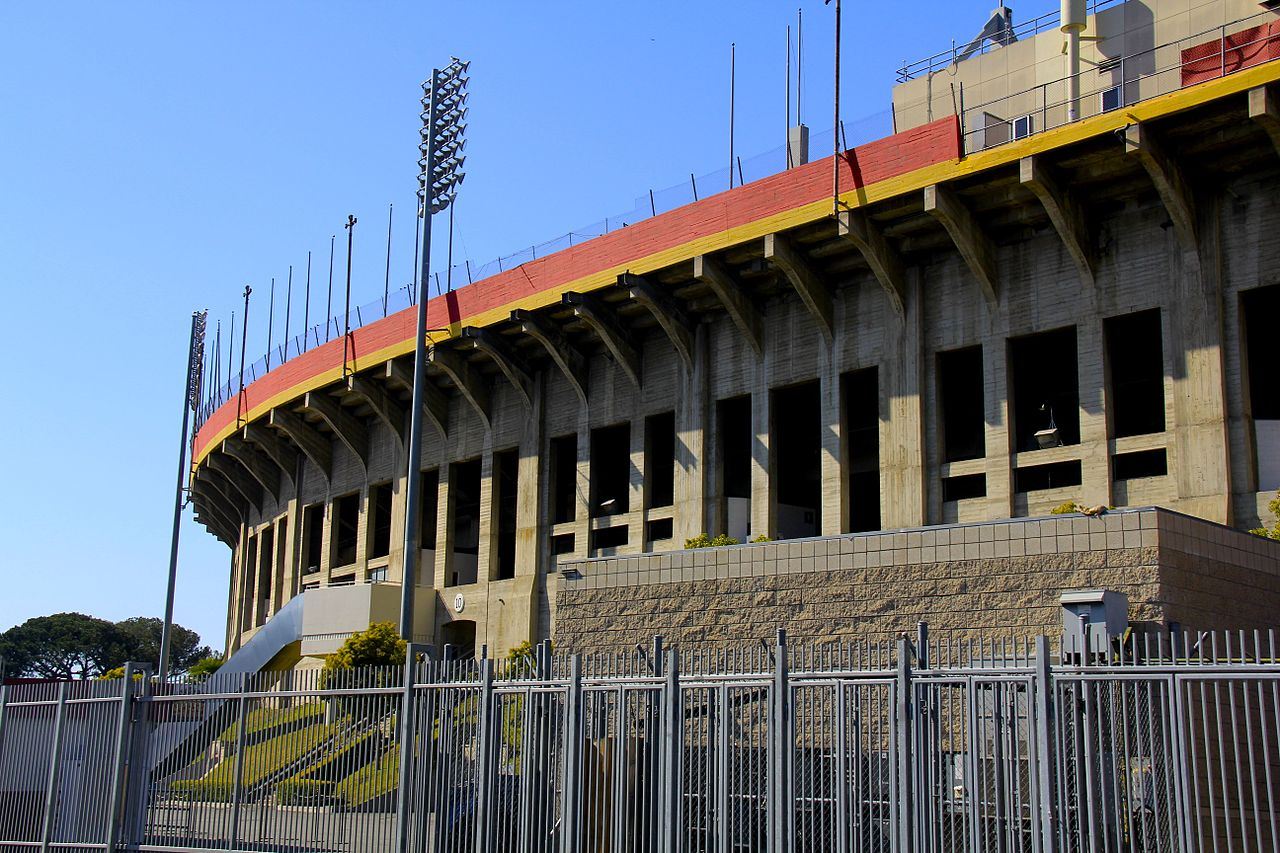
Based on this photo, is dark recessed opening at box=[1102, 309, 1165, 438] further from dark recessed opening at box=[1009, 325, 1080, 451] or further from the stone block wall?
the stone block wall

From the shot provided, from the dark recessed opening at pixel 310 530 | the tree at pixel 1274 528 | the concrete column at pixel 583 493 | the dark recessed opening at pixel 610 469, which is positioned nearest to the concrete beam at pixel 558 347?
the concrete column at pixel 583 493

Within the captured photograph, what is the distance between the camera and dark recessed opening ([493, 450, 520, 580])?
41406mm

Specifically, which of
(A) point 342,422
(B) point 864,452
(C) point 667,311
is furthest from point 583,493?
(A) point 342,422

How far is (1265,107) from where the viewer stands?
24141 mm

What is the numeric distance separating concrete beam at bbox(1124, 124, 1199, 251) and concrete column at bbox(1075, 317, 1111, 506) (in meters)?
2.34

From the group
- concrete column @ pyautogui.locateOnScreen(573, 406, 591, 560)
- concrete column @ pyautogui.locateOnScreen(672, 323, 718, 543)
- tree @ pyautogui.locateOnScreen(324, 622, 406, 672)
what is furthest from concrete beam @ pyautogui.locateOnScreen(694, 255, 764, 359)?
tree @ pyautogui.locateOnScreen(324, 622, 406, 672)

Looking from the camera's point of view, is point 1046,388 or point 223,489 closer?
point 1046,388

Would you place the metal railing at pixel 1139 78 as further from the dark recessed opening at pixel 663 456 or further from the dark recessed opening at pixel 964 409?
the dark recessed opening at pixel 663 456

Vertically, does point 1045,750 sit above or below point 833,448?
below

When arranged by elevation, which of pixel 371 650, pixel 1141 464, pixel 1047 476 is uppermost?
pixel 1141 464

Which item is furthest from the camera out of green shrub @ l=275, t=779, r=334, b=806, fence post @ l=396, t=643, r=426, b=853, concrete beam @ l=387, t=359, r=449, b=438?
concrete beam @ l=387, t=359, r=449, b=438

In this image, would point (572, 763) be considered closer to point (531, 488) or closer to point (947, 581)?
point (947, 581)

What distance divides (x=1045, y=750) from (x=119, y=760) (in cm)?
1197

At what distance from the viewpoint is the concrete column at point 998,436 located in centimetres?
2836
